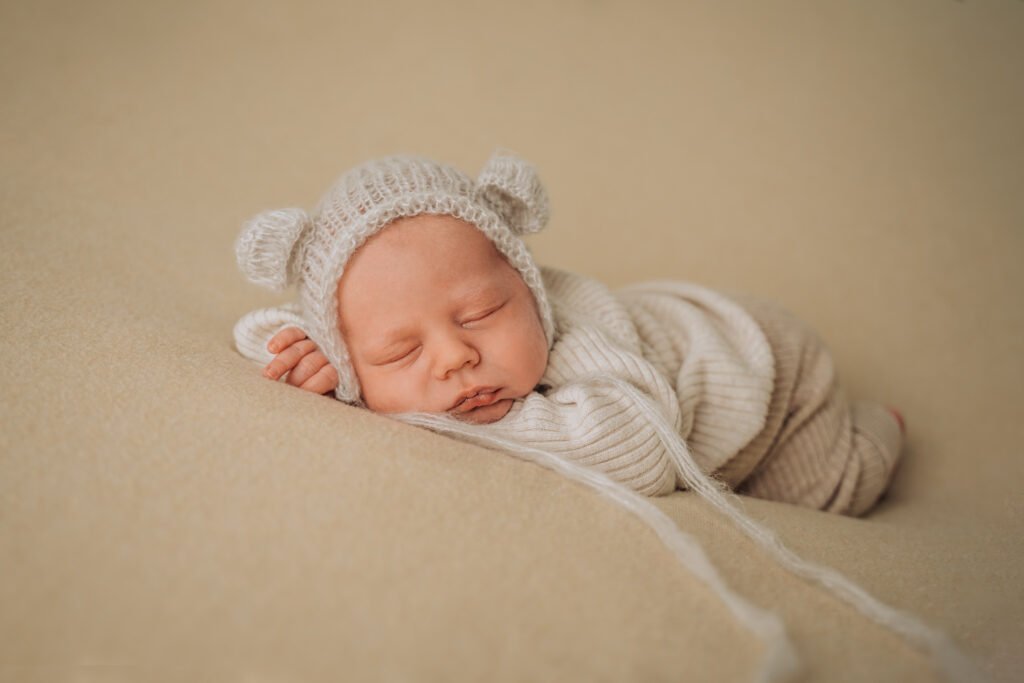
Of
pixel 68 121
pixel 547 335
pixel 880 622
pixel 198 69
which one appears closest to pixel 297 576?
pixel 880 622

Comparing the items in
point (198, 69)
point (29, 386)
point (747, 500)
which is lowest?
point (747, 500)

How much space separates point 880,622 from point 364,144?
1.68 meters

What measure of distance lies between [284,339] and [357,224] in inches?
8.8

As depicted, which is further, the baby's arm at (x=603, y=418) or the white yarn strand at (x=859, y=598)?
the baby's arm at (x=603, y=418)

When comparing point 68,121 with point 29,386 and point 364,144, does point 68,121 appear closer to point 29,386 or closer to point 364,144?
point 364,144

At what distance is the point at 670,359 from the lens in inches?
45.8

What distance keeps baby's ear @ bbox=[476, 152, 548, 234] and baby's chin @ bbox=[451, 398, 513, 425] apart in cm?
32

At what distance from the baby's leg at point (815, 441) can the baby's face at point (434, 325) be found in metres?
0.52

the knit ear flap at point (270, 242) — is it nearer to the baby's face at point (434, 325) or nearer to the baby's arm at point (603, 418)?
the baby's face at point (434, 325)

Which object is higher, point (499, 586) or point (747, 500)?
point (499, 586)

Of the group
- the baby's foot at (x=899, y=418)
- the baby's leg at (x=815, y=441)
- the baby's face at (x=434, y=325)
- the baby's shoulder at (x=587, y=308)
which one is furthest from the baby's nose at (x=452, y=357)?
the baby's foot at (x=899, y=418)

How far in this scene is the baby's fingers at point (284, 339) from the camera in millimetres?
990

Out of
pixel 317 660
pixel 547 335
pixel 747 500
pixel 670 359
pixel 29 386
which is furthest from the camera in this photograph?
pixel 670 359

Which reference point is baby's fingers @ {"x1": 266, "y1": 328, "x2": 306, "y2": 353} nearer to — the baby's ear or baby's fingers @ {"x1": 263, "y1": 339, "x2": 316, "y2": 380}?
baby's fingers @ {"x1": 263, "y1": 339, "x2": 316, "y2": 380}
